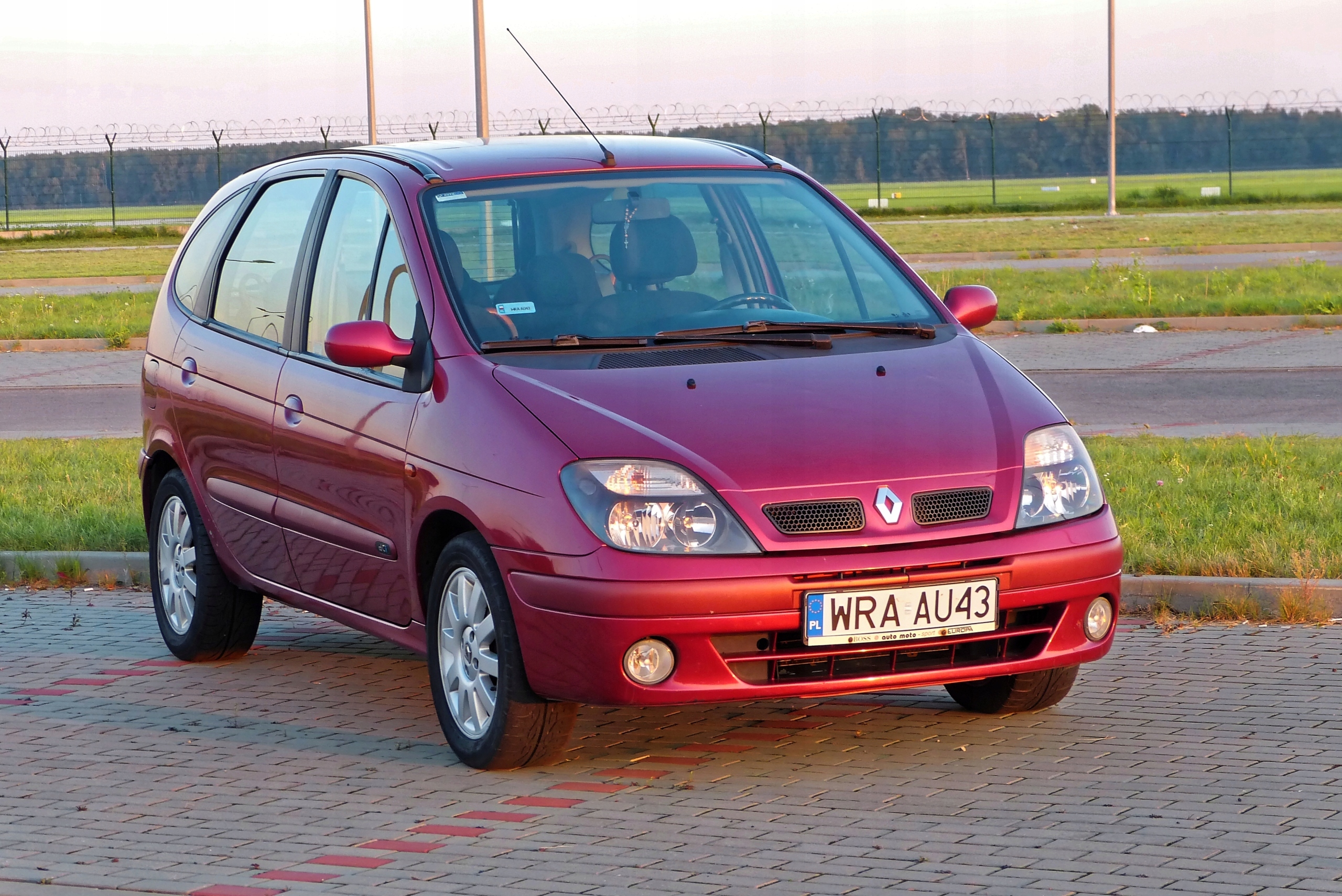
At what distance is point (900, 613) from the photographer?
5.15m

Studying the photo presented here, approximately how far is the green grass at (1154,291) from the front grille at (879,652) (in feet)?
43.5

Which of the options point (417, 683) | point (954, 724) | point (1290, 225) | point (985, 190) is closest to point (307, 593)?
point (417, 683)

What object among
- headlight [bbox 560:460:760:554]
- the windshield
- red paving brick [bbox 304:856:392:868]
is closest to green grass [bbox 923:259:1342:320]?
the windshield

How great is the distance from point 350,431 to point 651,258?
112 centimetres

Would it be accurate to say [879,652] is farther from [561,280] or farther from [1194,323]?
[1194,323]

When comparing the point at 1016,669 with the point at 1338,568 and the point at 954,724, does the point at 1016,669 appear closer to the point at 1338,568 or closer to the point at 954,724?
the point at 954,724

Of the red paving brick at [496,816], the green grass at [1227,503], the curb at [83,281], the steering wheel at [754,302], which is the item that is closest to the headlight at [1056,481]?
the steering wheel at [754,302]

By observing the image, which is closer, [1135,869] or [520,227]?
[1135,869]

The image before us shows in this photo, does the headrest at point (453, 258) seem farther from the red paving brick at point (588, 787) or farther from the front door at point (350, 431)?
the red paving brick at point (588, 787)

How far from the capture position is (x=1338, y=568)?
7770 millimetres

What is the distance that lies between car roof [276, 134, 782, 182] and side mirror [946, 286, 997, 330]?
2.84 ft

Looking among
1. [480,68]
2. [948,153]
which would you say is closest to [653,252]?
[480,68]

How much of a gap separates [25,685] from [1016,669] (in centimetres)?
372

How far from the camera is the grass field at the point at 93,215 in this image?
59000 millimetres
